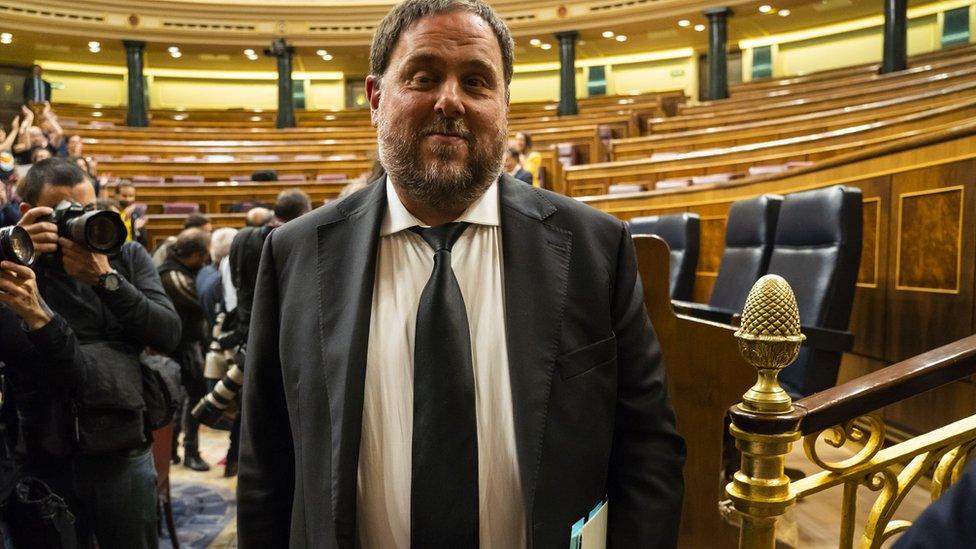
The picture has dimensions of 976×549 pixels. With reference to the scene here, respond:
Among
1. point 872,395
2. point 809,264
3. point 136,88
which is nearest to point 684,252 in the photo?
point 809,264

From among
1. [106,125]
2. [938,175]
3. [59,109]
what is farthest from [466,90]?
[59,109]

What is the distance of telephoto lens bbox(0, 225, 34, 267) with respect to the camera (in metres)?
0.98

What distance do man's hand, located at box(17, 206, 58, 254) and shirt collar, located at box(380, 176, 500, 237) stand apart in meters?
0.60

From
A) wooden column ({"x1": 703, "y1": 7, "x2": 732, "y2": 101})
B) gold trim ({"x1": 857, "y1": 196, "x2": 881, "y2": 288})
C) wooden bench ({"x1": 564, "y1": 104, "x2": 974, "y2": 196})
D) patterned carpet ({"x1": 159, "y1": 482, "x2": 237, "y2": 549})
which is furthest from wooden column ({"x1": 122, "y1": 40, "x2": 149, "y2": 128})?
gold trim ({"x1": 857, "y1": 196, "x2": 881, "y2": 288})

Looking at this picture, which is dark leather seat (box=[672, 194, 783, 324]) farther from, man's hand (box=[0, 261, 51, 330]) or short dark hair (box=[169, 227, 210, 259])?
short dark hair (box=[169, 227, 210, 259])

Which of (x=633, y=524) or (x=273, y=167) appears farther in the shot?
(x=273, y=167)

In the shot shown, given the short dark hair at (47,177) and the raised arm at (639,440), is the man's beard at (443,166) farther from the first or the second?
the short dark hair at (47,177)

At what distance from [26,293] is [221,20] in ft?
32.6

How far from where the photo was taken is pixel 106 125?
8.92 meters

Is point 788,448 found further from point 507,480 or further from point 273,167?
point 273,167

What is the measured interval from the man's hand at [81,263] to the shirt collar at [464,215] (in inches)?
23.3

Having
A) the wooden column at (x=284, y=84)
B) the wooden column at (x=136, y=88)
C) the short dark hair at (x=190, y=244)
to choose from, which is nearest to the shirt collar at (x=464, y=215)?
the short dark hair at (x=190, y=244)

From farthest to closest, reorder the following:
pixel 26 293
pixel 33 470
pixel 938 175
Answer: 1. pixel 938 175
2. pixel 33 470
3. pixel 26 293

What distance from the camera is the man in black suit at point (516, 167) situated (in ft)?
11.5
